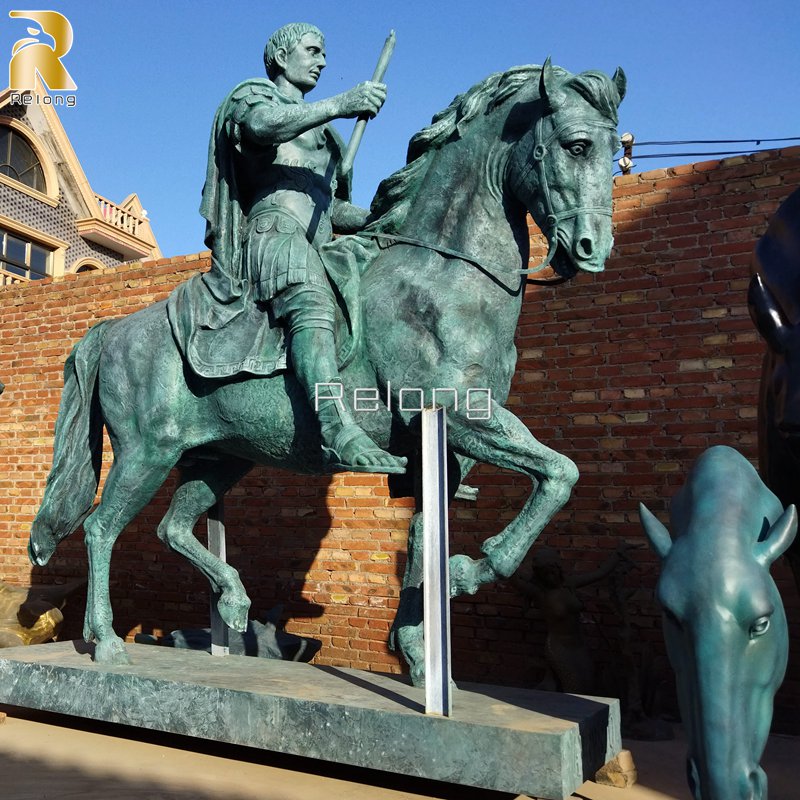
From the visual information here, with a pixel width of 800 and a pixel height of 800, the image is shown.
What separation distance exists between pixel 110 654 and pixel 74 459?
1.13 metres

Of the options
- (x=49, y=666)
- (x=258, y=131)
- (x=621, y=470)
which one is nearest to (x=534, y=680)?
(x=621, y=470)

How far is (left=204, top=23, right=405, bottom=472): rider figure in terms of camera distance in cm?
356

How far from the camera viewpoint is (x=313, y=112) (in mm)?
3689

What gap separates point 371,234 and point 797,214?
6.02ft

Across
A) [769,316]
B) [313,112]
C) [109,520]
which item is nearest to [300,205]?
[313,112]

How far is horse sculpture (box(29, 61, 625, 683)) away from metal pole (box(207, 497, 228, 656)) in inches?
12.7

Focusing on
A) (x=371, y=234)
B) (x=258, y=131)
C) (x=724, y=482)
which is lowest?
(x=724, y=482)

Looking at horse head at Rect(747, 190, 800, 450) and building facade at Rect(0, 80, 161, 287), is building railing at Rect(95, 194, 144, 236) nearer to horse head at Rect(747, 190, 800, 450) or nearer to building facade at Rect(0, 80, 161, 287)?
building facade at Rect(0, 80, 161, 287)

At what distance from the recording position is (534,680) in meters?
5.45

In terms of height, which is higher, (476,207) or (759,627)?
(476,207)

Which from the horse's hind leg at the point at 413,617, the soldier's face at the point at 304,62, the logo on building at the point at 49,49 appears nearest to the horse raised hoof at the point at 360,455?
the horse's hind leg at the point at 413,617

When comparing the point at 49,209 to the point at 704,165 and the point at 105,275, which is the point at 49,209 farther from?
the point at 704,165

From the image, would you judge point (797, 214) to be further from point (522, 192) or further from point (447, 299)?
point (447, 299)

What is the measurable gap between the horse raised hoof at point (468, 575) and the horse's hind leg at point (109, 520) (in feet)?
5.97
